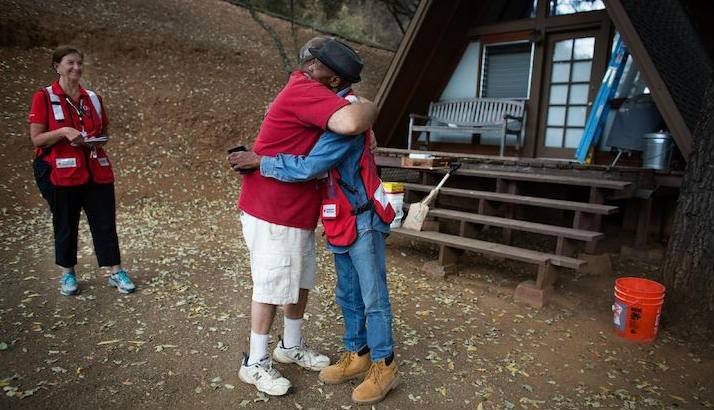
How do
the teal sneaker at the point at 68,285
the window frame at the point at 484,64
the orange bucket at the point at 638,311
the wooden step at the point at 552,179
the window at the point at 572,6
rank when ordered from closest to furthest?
the orange bucket at the point at 638,311, the teal sneaker at the point at 68,285, the wooden step at the point at 552,179, the window at the point at 572,6, the window frame at the point at 484,64

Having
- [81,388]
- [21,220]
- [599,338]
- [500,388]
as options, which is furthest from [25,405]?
[21,220]

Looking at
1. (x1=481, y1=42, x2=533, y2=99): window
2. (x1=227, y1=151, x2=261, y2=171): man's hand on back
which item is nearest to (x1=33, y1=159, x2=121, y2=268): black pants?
(x1=227, y1=151, x2=261, y2=171): man's hand on back

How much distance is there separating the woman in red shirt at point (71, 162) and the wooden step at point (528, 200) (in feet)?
11.1

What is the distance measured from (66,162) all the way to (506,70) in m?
6.54

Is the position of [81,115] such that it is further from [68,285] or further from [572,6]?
[572,6]

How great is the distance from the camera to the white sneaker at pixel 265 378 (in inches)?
104

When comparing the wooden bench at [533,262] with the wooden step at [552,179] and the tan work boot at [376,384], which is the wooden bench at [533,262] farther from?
the tan work boot at [376,384]

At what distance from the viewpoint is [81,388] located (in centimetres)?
270

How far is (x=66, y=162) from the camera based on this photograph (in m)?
3.62

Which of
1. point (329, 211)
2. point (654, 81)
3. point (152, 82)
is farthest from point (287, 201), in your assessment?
point (152, 82)

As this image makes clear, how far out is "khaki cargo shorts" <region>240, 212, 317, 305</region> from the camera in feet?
8.21

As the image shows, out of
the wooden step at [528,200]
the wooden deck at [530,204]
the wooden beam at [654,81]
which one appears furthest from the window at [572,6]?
the wooden step at [528,200]

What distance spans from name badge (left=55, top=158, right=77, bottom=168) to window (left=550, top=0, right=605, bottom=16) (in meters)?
6.80

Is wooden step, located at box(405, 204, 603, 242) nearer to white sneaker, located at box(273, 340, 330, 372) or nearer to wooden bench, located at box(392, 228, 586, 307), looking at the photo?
wooden bench, located at box(392, 228, 586, 307)
